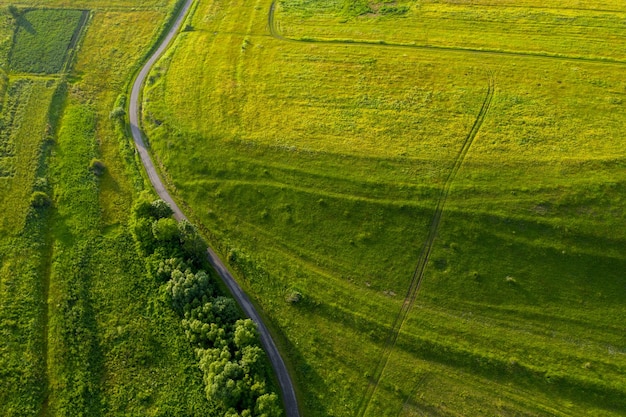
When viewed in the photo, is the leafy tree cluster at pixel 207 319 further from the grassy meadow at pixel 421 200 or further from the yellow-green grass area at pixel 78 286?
the grassy meadow at pixel 421 200

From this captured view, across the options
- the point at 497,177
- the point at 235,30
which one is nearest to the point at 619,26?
the point at 497,177

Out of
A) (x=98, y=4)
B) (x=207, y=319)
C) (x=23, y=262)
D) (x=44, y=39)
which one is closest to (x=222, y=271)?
(x=207, y=319)

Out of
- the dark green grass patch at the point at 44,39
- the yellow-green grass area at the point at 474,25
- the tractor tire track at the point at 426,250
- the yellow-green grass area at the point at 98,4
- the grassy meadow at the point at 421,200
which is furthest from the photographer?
the yellow-green grass area at the point at 98,4

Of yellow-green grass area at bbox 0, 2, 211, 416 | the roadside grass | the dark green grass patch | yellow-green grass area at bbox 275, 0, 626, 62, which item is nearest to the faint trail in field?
yellow-green grass area at bbox 0, 2, 211, 416

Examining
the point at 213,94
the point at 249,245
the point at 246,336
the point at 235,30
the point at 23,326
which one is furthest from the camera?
the point at 235,30

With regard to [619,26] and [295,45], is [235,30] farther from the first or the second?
[619,26]

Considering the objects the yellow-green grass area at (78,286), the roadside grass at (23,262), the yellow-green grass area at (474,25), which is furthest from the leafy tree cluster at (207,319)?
the yellow-green grass area at (474,25)

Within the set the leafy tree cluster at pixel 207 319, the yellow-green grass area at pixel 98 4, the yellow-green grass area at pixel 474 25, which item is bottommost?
the leafy tree cluster at pixel 207 319
